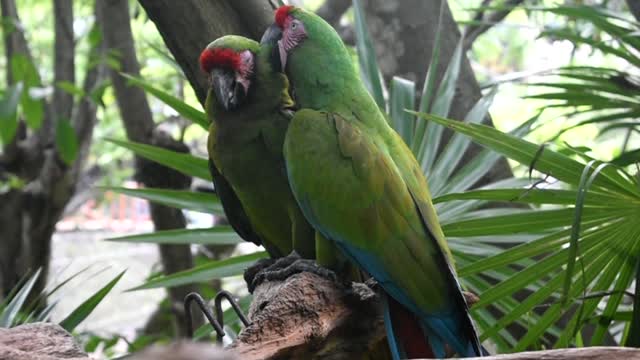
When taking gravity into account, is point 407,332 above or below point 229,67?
below

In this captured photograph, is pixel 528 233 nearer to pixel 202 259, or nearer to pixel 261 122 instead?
pixel 261 122

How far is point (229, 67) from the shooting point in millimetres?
1355

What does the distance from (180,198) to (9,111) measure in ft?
1.73

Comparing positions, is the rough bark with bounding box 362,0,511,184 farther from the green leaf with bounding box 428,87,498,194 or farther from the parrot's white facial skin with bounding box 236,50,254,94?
the parrot's white facial skin with bounding box 236,50,254,94

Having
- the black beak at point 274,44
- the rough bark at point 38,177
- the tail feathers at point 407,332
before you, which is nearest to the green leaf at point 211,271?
the black beak at point 274,44

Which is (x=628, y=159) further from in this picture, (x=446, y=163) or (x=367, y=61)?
(x=367, y=61)

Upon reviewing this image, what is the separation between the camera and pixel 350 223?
1.25 metres

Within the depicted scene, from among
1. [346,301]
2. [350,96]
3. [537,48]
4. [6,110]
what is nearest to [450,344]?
[346,301]

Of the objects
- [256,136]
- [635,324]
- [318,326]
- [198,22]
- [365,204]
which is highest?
[198,22]

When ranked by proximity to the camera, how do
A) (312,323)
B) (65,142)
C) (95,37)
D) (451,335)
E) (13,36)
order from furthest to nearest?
1. (13,36)
2. (95,37)
3. (65,142)
4. (451,335)
5. (312,323)

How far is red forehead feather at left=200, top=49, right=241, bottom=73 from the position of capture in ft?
4.41

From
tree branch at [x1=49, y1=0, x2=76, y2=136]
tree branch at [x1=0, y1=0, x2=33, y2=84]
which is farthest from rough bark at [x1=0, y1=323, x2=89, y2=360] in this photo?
tree branch at [x1=49, y1=0, x2=76, y2=136]

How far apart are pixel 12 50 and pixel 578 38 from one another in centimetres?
173

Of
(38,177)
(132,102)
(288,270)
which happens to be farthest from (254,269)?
(38,177)
